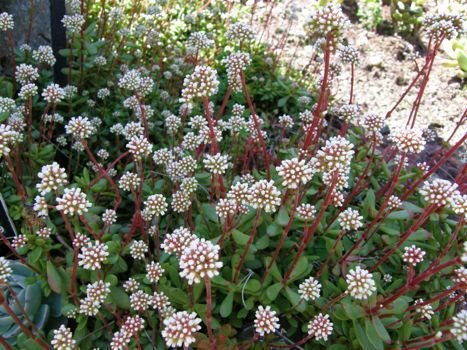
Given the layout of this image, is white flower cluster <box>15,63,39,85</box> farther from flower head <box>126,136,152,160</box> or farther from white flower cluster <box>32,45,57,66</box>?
flower head <box>126,136,152,160</box>

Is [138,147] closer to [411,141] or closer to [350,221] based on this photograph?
[350,221]

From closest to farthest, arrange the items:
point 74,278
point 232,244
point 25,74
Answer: point 74,278, point 232,244, point 25,74

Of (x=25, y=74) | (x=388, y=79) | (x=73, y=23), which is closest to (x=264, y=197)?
(x=25, y=74)

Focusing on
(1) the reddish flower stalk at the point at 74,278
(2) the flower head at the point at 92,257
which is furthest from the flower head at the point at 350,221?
(1) the reddish flower stalk at the point at 74,278

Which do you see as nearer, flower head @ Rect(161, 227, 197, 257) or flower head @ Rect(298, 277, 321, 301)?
flower head @ Rect(161, 227, 197, 257)

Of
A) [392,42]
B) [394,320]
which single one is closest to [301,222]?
[394,320]

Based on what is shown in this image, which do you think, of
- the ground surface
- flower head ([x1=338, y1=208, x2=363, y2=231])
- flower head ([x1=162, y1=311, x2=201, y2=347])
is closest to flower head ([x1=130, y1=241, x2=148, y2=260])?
flower head ([x1=162, y1=311, x2=201, y2=347])

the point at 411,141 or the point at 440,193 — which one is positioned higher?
the point at 411,141

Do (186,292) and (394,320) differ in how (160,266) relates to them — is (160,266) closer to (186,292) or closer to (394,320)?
(186,292)
